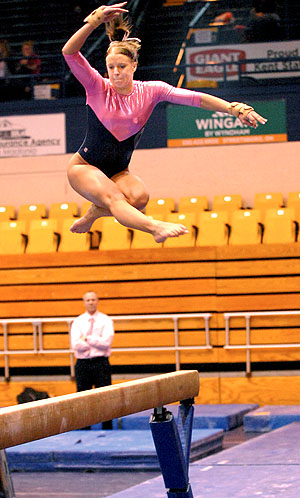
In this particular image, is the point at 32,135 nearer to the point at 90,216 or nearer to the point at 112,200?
the point at 90,216

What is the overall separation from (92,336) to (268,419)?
2168 millimetres

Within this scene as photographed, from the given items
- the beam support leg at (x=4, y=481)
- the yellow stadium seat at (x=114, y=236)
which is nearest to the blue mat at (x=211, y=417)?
the yellow stadium seat at (x=114, y=236)

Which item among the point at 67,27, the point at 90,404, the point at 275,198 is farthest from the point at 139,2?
the point at 90,404

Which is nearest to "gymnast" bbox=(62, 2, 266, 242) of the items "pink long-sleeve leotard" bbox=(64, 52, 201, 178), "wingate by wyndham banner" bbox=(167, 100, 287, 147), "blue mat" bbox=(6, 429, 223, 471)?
"pink long-sleeve leotard" bbox=(64, 52, 201, 178)

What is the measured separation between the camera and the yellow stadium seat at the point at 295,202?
11014 millimetres

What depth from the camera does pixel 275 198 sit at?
1171 cm

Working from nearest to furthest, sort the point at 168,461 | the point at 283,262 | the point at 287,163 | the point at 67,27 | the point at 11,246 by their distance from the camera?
the point at 168,461, the point at 283,262, the point at 11,246, the point at 287,163, the point at 67,27

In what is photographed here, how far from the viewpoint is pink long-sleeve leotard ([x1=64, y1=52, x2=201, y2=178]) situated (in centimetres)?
421

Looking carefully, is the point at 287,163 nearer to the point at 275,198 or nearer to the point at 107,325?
the point at 275,198

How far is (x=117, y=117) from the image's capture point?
4207 mm

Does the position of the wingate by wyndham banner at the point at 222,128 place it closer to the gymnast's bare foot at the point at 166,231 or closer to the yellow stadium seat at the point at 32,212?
the yellow stadium seat at the point at 32,212

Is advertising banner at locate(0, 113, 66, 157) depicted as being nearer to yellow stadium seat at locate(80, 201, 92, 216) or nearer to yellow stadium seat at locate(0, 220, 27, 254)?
yellow stadium seat at locate(80, 201, 92, 216)

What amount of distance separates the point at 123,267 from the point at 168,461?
6164mm

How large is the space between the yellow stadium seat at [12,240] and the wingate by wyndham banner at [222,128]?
9.13 feet
